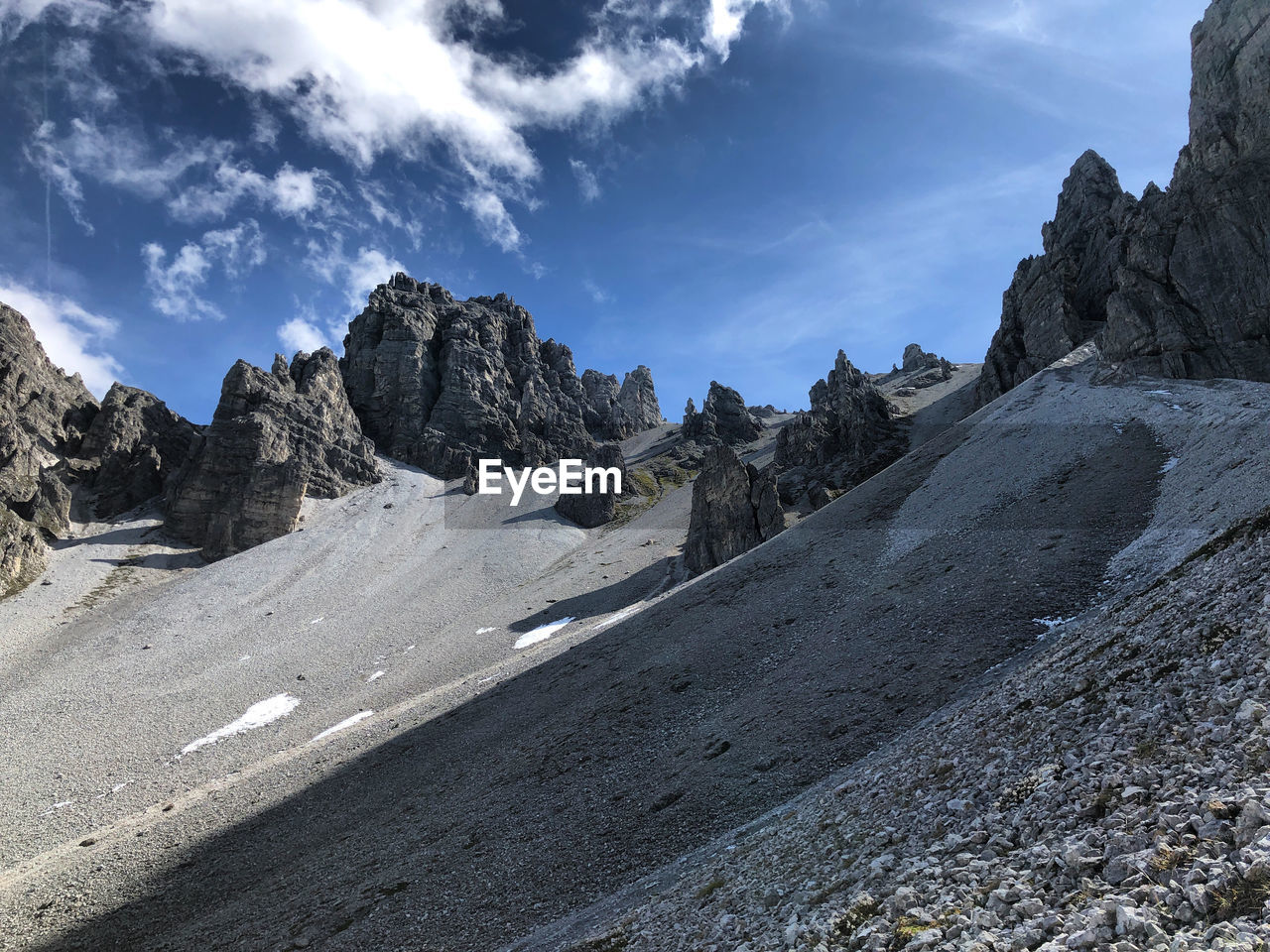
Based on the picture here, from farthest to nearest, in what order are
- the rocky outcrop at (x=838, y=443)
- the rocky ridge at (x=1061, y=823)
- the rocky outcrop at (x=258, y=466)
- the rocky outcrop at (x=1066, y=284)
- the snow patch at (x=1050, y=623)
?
the rocky outcrop at (x=258, y=466) → the rocky outcrop at (x=838, y=443) → the rocky outcrop at (x=1066, y=284) → the snow patch at (x=1050, y=623) → the rocky ridge at (x=1061, y=823)

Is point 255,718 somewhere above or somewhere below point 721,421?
below

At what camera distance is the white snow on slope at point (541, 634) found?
5944 cm

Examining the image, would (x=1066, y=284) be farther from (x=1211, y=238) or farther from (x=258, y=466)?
(x=258, y=466)

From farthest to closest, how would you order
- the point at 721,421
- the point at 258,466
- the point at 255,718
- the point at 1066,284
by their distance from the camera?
the point at 721,421 < the point at 258,466 < the point at 1066,284 < the point at 255,718

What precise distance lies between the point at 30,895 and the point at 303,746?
1514cm

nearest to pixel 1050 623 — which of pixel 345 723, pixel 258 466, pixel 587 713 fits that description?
pixel 587 713

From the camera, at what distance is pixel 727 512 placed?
70938 mm

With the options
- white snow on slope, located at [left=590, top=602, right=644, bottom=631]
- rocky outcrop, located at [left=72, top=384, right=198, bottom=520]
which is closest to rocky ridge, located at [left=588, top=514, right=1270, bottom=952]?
white snow on slope, located at [left=590, top=602, right=644, bottom=631]

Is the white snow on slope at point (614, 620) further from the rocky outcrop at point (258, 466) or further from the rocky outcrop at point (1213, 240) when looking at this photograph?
the rocky outcrop at point (258, 466)

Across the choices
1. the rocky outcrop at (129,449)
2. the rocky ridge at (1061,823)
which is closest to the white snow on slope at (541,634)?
the rocky ridge at (1061,823)

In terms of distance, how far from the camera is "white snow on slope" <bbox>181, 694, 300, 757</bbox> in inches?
1850

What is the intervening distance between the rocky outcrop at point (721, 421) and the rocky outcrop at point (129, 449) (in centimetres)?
11281

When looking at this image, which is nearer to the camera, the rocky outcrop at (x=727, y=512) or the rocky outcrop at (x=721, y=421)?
the rocky outcrop at (x=727, y=512)

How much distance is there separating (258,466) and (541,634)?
74.7m
